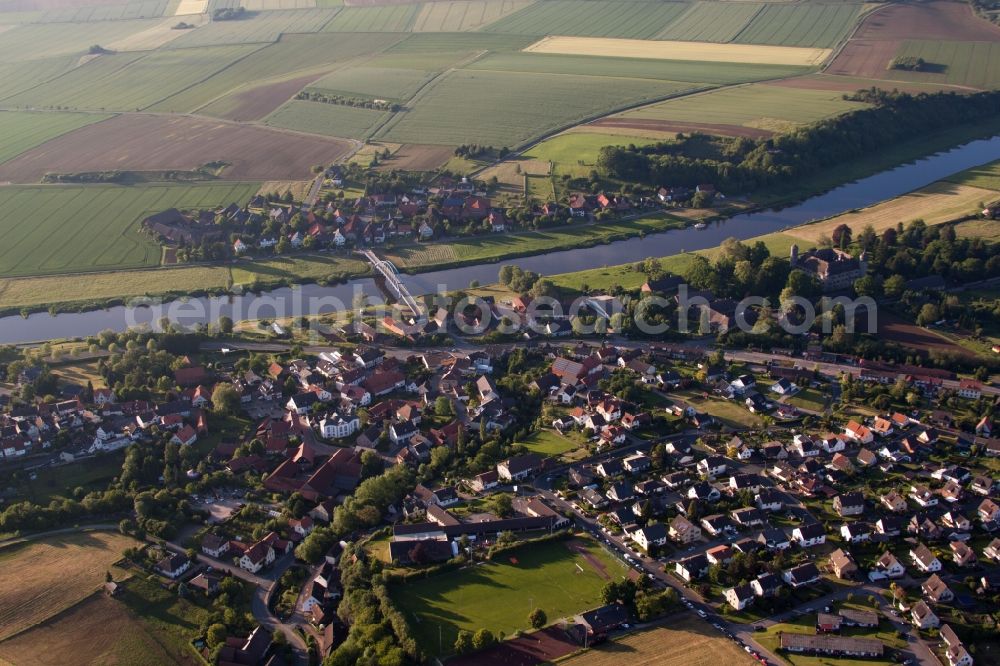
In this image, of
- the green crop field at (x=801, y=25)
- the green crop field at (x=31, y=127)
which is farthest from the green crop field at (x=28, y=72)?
the green crop field at (x=801, y=25)

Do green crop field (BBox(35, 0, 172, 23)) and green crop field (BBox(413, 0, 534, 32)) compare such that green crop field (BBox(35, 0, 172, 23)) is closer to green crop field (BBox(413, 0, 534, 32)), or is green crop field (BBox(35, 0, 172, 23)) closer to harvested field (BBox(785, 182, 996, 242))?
green crop field (BBox(413, 0, 534, 32))

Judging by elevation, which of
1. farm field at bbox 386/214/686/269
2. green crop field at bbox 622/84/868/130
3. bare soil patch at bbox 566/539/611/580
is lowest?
bare soil patch at bbox 566/539/611/580

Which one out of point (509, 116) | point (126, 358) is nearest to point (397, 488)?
point (126, 358)

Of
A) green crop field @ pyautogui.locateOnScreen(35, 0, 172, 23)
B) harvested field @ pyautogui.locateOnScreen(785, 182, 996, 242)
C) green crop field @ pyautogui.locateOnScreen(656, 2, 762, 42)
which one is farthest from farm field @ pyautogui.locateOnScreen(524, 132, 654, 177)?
green crop field @ pyautogui.locateOnScreen(35, 0, 172, 23)

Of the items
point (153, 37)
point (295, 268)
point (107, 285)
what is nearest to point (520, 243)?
point (295, 268)

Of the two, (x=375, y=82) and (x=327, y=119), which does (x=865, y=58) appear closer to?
(x=375, y=82)
